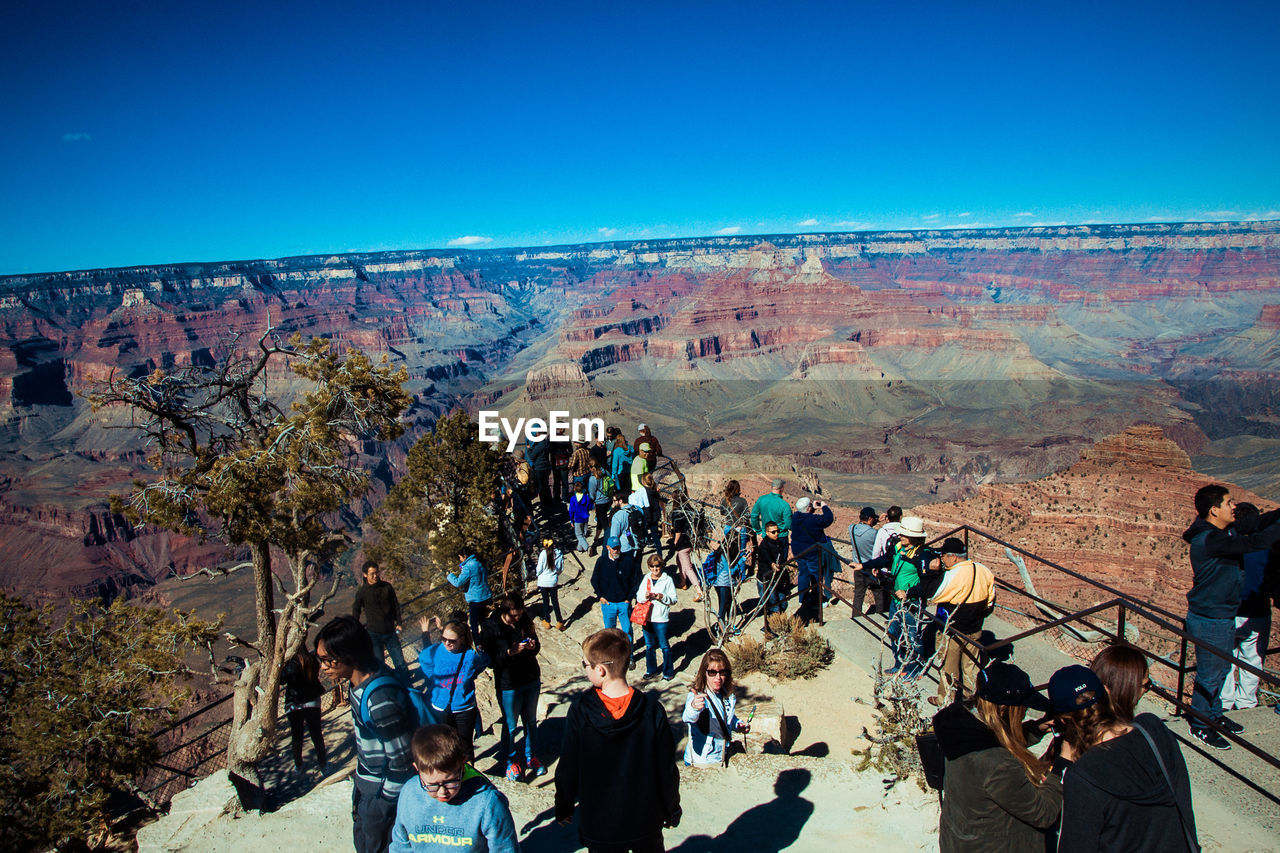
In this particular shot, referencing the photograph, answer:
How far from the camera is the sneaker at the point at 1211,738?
18.8ft

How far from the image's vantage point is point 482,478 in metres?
15.4

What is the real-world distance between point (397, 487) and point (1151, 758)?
15734mm

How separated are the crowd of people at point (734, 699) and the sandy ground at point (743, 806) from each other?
1.00 feet

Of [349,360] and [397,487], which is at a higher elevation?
[349,360]

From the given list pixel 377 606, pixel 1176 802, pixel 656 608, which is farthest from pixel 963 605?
pixel 377 606

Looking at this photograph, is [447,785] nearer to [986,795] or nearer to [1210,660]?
[986,795]

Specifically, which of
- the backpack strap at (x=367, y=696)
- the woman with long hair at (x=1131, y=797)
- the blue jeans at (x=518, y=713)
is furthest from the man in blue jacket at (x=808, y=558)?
the backpack strap at (x=367, y=696)

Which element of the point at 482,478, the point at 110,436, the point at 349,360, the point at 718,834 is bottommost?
the point at 110,436

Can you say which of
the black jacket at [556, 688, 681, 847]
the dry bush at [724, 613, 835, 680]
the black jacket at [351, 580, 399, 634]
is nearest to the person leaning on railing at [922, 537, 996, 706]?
the dry bush at [724, 613, 835, 680]

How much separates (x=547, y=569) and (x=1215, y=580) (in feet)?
24.1

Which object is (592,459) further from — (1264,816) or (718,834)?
(1264,816)

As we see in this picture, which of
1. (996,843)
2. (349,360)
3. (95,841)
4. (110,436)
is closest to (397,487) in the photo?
(349,360)

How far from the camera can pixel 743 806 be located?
17.9ft

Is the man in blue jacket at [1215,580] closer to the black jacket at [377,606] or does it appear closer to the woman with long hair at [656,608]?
the woman with long hair at [656,608]
